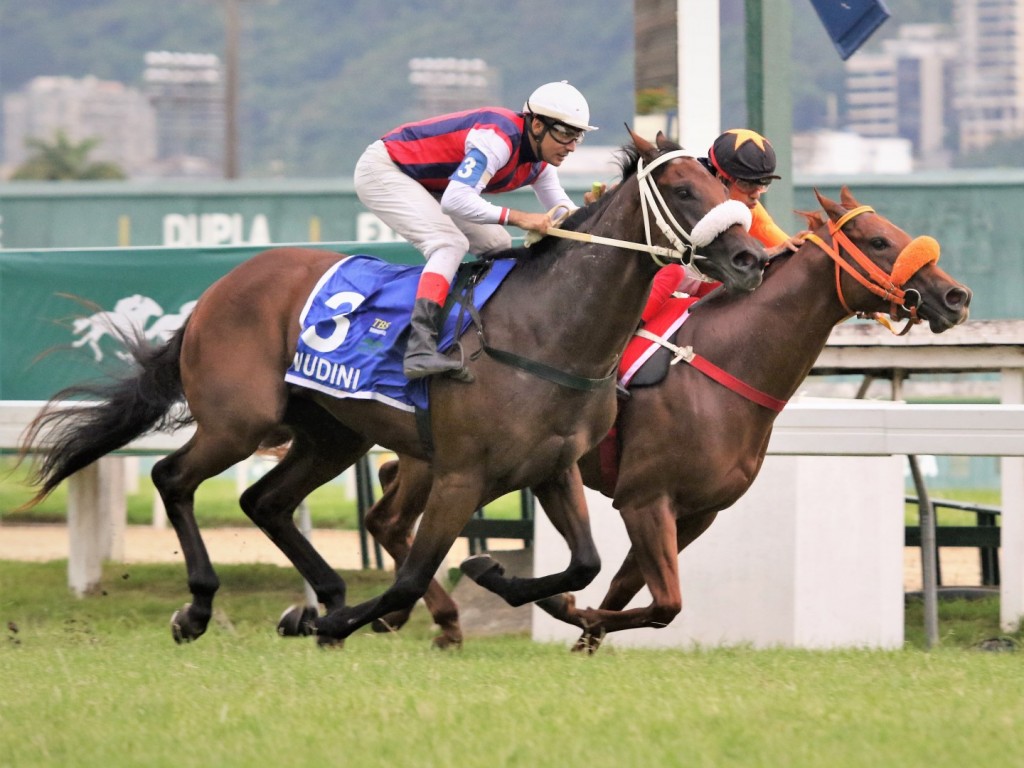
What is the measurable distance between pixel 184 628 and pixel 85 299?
2714 mm

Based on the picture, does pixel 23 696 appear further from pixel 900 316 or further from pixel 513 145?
pixel 900 316

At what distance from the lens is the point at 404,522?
625 cm

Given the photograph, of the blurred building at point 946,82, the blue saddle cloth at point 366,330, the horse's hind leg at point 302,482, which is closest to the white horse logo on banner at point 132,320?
the horse's hind leg at point 302,482

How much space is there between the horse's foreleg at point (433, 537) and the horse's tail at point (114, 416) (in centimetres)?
140

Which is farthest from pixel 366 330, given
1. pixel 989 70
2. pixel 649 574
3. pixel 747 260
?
pixel 989 70

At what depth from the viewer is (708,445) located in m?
5.64

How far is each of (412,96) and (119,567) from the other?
351ft

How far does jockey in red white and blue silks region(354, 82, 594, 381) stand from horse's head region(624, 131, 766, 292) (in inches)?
10.9

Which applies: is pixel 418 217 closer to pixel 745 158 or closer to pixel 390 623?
pixel 745 158

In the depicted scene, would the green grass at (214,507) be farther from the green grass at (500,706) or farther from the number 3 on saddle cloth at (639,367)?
the green grass at (500,706)

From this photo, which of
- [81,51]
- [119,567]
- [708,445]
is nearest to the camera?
[708,445]

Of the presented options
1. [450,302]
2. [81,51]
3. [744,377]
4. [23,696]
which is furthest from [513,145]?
[81,51]

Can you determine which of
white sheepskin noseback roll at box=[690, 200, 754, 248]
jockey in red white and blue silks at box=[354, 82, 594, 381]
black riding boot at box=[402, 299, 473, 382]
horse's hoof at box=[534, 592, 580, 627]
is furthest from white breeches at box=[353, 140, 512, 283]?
horse's hoof at box=[534, 592, 580, 627]

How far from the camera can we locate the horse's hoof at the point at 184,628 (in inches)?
235
